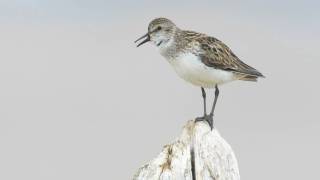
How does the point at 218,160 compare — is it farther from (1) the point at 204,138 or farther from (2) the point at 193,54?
(2) the point at 193,54

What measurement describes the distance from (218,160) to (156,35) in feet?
16.5

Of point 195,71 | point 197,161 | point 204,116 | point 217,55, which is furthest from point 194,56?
point 197,161

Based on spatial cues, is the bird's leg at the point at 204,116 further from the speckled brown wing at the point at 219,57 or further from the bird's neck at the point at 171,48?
the bird's neck at the point at 171,48

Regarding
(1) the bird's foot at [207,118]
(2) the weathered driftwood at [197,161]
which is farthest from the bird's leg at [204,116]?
(2) the weathered driftwood at [197,161]

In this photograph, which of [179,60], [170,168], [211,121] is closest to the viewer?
[170,168]

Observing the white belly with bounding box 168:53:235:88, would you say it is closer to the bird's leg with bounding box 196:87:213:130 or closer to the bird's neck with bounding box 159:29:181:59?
the bird's neck with bounding box 159:29:181:59

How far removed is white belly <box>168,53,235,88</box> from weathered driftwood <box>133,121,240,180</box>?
403 centimetres

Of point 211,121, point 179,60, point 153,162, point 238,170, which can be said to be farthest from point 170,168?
point 179,60

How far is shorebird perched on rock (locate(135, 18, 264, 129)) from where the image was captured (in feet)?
51.2

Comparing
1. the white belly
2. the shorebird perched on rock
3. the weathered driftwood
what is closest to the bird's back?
the shorebird perched on rock

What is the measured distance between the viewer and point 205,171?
1097cm

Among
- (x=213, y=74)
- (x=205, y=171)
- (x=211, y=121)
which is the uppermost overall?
(x=213, y=74)

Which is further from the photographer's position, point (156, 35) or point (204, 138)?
point (156, 35)

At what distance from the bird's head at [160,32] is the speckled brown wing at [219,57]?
0.44m
